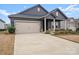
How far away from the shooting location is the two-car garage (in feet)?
18.4

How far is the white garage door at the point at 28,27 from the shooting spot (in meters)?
5.61

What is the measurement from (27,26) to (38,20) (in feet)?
1.34

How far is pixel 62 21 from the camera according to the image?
559 centimetres

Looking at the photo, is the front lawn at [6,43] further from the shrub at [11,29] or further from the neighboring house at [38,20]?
the neighboring house at [38,20]

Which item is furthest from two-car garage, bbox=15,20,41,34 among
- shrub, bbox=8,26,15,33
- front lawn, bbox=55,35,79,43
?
front lawn, bbox=55,35,79,43

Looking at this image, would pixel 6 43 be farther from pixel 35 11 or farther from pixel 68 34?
pixel 68 34

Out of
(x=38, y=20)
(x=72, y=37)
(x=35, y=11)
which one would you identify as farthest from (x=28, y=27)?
(x=72, y=37)

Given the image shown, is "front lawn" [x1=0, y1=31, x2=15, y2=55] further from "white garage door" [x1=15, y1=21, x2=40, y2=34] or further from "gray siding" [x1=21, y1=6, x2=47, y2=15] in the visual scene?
"gray siding" [x1=21, y1=6, x2=47, y2=15]

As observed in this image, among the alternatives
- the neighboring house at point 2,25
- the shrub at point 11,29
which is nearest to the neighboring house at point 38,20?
the shrub at point 11,29

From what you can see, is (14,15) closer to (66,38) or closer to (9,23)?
(9,23)

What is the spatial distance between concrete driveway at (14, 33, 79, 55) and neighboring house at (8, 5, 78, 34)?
0.29m

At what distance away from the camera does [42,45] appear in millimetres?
5258

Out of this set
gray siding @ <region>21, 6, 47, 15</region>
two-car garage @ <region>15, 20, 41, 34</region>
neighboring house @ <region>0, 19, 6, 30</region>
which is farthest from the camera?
two-car garage @ <region>15, 20, 41, 34</region>
